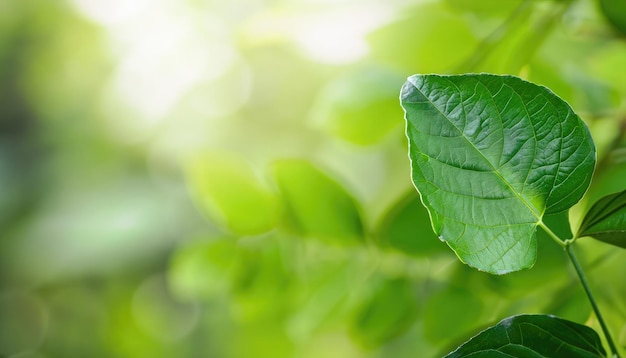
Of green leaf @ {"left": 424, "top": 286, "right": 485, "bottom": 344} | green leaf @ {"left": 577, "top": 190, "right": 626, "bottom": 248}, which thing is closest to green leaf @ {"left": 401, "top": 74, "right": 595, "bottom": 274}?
green leaf @ {"left": 577, "top": 190, "right": 626, "bottom": 248}

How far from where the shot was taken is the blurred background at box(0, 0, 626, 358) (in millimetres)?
223

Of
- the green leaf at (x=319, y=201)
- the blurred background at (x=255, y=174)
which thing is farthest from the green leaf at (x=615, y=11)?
the green leaf at (x=319, y=201)

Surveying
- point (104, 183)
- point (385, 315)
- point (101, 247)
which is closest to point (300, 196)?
point (385, 315)

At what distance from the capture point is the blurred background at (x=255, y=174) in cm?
22

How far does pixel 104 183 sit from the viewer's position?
86 cm

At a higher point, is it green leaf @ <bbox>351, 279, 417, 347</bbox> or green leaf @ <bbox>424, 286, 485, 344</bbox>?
green leaf @ <bbox>424, 286, 485, 344</bbox>

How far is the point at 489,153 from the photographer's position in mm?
119

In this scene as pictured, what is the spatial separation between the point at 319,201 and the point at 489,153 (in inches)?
5.3

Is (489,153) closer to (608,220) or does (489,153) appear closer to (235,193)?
(608,220)

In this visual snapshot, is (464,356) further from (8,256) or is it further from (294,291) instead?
(8,256)

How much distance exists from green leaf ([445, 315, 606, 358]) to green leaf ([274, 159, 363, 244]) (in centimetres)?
12

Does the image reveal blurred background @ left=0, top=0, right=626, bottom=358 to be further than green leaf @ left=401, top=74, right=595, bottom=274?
Yes

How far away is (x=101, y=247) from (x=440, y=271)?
1.81 feet

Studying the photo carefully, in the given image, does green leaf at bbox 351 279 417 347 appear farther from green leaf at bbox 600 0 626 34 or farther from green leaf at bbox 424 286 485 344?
green leaf at bbox 600 0 626 34
